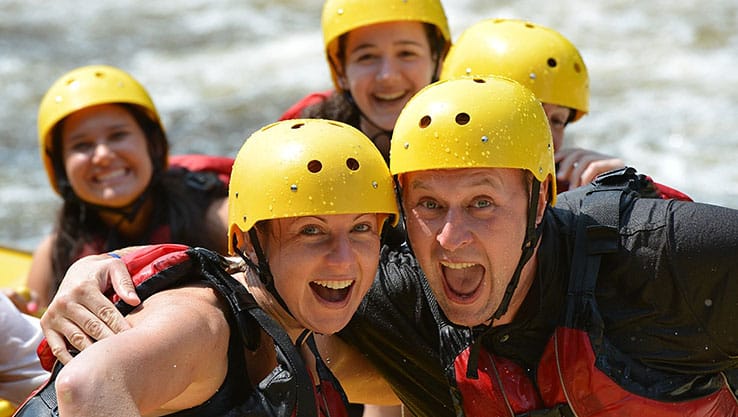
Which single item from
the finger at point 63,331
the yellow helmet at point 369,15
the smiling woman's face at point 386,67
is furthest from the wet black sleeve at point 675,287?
the yellow helmet at point 369,15

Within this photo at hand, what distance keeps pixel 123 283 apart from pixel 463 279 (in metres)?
0.83

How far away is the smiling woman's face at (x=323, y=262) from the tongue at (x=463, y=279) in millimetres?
200

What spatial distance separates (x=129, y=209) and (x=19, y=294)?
672mm

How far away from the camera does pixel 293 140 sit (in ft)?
9.08

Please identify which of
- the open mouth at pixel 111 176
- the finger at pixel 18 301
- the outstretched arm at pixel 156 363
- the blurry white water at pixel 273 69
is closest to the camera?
the outstretched arm at pixel 156 363

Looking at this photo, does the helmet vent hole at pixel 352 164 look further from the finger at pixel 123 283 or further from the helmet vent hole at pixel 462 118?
the finger at pixel 123 283

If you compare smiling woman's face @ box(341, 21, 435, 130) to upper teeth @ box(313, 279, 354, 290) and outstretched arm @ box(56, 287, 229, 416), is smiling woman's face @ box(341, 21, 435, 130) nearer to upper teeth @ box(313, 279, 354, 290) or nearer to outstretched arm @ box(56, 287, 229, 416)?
upper teeth @ box(313, 279, 354, 290)

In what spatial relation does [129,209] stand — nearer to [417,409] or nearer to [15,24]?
[417,409]

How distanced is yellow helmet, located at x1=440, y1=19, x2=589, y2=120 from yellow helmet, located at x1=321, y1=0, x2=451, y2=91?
466mm

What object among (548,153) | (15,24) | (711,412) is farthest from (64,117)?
(15,24)

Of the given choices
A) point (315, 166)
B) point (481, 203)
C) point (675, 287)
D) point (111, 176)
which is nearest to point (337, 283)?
point (315, 166)

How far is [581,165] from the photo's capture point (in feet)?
12.6

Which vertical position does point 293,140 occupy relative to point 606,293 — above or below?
above

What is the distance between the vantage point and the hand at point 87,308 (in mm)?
2574
